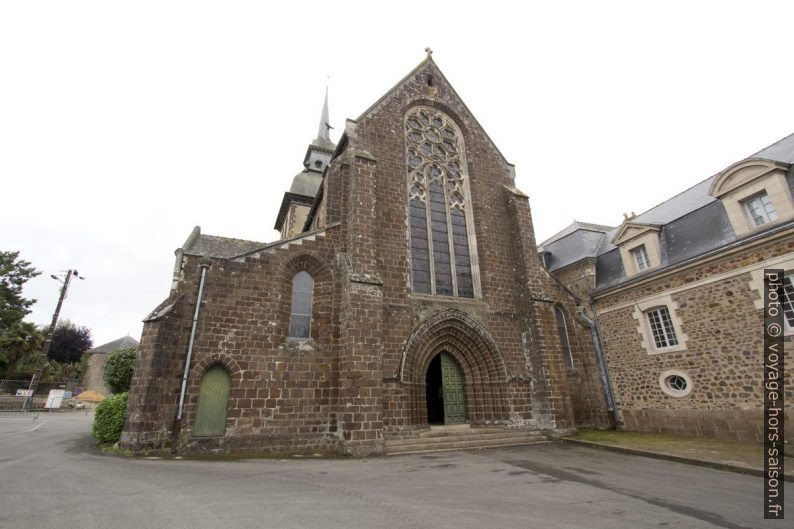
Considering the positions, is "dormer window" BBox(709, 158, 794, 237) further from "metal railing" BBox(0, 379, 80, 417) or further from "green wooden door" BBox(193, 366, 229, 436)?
"metal railing" BBox(0, 379, 80, 417)

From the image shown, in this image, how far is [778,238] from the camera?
9500 millimetres

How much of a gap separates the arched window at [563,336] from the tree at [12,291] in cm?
4147

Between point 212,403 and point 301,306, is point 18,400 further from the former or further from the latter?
point 301,306

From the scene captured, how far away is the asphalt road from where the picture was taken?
427 centimetres

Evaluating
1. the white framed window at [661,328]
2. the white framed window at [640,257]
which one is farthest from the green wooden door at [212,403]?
the white framed window at [640,257]

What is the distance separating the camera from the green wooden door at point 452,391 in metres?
12.1

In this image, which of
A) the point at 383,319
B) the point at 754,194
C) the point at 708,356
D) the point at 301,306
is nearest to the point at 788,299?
the point at 708,356

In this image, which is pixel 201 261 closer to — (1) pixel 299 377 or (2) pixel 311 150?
(1) pixel 299 377

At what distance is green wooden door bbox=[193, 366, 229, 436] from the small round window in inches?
547

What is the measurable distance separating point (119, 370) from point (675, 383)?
70.9 feet

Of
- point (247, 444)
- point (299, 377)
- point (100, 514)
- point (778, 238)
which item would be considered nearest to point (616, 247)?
point (778, 238)

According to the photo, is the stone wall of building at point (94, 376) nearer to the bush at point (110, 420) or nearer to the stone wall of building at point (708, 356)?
the bush at point (110, 420)

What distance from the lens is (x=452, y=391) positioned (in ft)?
40.5

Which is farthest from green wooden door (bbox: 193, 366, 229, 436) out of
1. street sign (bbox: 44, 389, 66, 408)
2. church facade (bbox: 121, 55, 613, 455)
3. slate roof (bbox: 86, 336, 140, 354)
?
slate roof (bbox: 86, 336, 140, 354)
